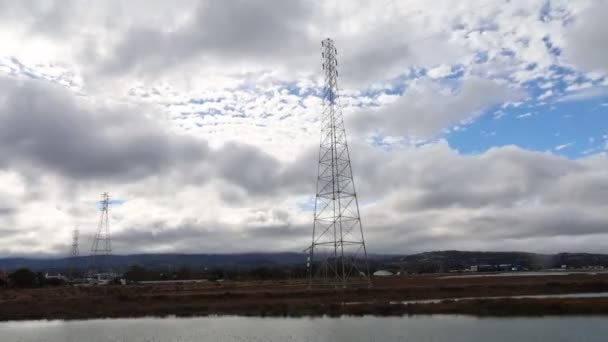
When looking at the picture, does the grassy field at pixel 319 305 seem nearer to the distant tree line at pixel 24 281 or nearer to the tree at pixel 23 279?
the distant tree line at pixel 24 281

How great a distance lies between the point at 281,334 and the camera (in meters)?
39.0

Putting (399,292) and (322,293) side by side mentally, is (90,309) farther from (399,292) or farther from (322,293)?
(399,292)

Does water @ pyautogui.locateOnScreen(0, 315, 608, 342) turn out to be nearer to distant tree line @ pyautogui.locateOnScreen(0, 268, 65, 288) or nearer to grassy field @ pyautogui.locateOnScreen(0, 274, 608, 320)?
grassy field @ pyautogui.locateOnScreen(0, 274, 608, 320)

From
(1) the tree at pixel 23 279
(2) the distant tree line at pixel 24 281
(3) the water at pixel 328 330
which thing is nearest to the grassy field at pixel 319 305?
(3) the water at pixel 328 330

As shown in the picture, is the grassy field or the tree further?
the tree

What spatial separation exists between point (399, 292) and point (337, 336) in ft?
119

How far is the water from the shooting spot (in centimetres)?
3497

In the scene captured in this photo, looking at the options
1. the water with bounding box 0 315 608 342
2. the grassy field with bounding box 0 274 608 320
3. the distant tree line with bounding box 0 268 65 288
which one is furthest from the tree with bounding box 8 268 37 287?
the water with bounding box 0 315 608 342

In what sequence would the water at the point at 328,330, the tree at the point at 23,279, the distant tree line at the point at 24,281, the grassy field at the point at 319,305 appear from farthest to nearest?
the tree at the point at 23,279, the distant tree line at the point at 24,281, the grassy field at the point at 319,305, the water at the point at 328,330

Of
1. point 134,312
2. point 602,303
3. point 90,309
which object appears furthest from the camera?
point 90,309

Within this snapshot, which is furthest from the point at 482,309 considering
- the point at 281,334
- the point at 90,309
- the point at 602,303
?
the point at 90,309

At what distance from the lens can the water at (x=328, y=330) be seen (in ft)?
115

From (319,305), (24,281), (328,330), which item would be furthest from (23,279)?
(328,330)

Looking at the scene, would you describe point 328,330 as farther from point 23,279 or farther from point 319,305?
point 23,279
